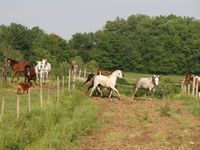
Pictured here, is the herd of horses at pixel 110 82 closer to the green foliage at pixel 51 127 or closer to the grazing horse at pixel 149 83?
the grazing horse at pixel 149 83

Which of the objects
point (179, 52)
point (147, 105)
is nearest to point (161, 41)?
point (179, 52)

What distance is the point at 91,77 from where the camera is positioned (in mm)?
31438

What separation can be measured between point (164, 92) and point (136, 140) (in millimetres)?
18600

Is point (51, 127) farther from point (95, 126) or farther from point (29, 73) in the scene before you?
point (29, 73)

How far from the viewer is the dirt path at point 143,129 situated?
1606cm

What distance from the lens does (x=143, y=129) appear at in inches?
734

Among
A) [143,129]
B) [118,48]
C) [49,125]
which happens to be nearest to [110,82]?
[143,129]

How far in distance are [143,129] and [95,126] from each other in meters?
1.67

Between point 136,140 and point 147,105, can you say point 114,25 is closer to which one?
point 147,105

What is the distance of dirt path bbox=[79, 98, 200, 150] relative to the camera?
52.7 feet

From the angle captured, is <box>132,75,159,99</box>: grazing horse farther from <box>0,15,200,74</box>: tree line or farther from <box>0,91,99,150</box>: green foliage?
<box>0,15,200,74</box>: tree line

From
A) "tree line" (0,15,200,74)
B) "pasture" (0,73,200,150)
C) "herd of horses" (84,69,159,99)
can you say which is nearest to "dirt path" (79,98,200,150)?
"pasture" (0,73,200,150)

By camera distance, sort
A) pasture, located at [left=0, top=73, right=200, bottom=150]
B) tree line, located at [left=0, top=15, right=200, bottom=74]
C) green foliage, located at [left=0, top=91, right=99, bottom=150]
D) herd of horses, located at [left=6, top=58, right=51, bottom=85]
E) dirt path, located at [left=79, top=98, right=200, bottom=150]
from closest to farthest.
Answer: green foliage, located at [left=0, top=91, right=99, bottom=150], pasture, located at [left=0, top=73, right=200, bottom=150], dirt path, located at [left=79, top=98, right=200, bottom=150], herd of horses, located at [left=6, top=58, right=51, bottom=85], tree line, located at [left=0, top=15, right=200, bottom=74]

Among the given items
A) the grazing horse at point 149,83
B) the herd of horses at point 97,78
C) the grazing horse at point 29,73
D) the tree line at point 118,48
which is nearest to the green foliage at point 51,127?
the herd of horses at point 97,78
